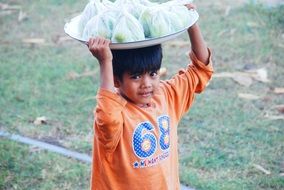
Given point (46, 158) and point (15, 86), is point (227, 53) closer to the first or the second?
point (15, 86)

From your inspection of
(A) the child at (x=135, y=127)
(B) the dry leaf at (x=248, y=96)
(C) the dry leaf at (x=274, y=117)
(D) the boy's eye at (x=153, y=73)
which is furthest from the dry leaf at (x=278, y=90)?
(D) the boy's eye at (x=153, y=73)

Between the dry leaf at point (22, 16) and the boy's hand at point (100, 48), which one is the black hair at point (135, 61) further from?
the dry leaf at point (22, 16)

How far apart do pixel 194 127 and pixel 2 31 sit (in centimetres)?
351

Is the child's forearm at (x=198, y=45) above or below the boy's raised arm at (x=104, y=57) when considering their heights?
below

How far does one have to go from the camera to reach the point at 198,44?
3.02 meters

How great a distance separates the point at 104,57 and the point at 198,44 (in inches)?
26.3

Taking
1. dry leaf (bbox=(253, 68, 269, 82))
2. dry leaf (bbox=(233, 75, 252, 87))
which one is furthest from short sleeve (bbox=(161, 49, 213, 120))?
dry leaf (bbox=(253, 68, 269, 82))

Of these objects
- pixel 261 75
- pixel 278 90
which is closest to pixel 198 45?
pixel 278 90

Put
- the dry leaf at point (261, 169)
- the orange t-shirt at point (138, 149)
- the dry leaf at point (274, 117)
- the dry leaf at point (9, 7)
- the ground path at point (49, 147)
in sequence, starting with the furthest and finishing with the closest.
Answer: the dry leaf at point (9, 7) < the dry leaf at point (274, 117) < the ground path at point (49, 147) < the dry leaf at point (261, 169) < the orange t-shirt at point (138, 149)

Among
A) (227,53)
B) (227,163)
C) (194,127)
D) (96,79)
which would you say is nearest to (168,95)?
(227,163)

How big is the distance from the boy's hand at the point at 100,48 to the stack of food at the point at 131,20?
0.19 feet

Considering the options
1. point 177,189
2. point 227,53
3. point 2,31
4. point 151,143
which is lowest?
point 2,31

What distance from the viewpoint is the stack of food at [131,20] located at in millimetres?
2555

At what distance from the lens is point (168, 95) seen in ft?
9.84
